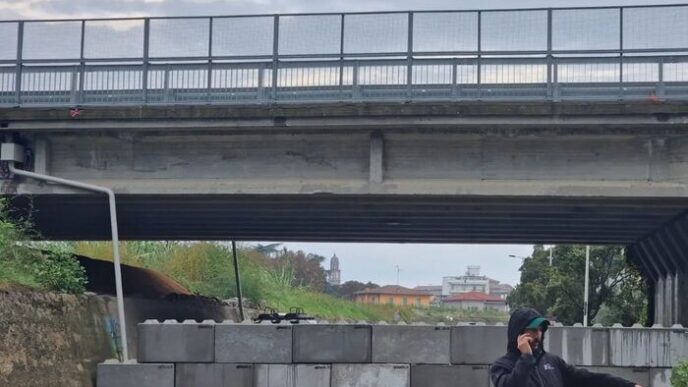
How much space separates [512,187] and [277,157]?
4.57 meters

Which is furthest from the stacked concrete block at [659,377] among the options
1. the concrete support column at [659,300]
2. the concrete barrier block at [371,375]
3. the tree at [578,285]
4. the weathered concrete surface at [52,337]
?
the tree at [578,285]

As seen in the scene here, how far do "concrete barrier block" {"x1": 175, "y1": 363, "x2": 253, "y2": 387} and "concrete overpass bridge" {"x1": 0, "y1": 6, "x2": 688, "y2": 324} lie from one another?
12.2 ft

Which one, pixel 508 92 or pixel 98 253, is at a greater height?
pixel 508 92

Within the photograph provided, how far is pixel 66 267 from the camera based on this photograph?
21656 millimetres

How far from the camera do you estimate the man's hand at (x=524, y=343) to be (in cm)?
665

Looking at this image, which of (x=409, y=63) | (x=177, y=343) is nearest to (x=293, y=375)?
(x=177, y=343)

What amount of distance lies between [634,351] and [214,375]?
287 inches

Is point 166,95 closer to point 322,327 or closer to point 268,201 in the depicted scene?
point 268,201

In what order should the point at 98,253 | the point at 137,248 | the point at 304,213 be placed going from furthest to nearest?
the point at 137,248, the point at 98,253, the point at 304,213

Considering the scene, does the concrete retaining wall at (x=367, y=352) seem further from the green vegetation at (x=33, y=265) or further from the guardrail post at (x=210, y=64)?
the guardrail post at (x=210, y=64)

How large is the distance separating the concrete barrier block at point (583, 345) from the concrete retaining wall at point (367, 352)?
17 millimetres

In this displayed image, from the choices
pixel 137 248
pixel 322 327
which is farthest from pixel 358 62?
pixel 137 248

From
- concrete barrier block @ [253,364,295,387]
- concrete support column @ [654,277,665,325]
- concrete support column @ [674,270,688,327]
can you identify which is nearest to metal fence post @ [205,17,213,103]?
concrete barrier block @ [253,364,295,387]

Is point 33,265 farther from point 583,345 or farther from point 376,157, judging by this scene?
point 583,345
